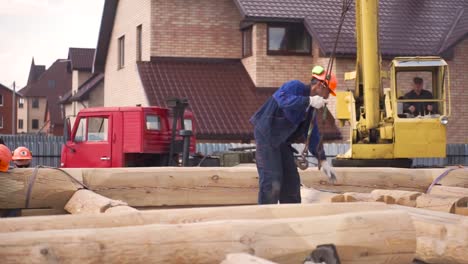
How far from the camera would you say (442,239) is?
4559 millimetres

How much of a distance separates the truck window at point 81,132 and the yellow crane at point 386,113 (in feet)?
16.7

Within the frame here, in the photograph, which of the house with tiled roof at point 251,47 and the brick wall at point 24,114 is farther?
the brick wall at point 24,114

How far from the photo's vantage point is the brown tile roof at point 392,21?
23938 millimetres

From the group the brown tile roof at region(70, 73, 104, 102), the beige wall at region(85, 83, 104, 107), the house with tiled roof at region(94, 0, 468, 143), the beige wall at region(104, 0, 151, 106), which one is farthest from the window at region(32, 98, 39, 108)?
the house with tiled roof at region(94, 0, 468, 143)

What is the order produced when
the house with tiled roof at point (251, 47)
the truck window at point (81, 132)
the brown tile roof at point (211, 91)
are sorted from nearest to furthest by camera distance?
the truck window at point (81, 132), the brown tile roof at point (211, 91), the house with tiled roof at point (251, 47)

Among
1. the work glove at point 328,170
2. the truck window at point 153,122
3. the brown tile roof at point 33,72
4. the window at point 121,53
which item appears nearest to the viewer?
the work glove at point 328,170

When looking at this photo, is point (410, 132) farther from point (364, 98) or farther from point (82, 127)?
point (82, 127)

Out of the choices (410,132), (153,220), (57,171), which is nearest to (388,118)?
(410,132)

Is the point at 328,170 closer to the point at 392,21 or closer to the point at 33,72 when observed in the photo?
the point at 392,21

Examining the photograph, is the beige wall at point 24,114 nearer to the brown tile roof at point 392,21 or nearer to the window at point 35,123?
the window at point 35,123

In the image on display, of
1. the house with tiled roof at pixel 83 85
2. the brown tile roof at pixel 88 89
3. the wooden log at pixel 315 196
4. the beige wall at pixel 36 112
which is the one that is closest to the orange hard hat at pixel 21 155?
the wooden log at pixel 315 196

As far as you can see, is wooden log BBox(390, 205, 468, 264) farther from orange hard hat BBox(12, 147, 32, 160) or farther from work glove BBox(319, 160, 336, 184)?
orange hard hat BBox(12, 147, 32, 160)

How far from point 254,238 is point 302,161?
3722mm

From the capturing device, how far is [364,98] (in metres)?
15.8
